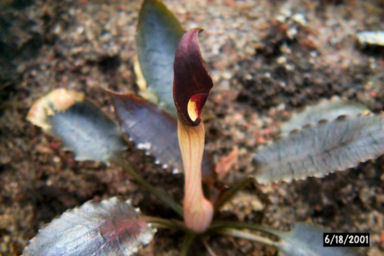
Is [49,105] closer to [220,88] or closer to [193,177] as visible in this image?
[193,177]

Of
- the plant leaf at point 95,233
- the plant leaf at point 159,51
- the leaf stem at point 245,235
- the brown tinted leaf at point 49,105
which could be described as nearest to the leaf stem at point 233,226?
the leaf stem at point 245,235

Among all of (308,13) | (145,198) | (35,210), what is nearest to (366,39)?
(308,13)

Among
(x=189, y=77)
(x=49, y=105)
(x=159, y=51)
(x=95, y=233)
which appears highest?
(x=189, y=77)

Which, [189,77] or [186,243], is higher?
[189,77]

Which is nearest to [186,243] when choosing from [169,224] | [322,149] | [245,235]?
[169,224]

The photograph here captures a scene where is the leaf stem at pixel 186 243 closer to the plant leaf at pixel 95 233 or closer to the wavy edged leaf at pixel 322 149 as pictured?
the plant leaf at pixel 95 233

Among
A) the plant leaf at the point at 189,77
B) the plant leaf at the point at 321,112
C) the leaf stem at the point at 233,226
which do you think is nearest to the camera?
the plant leaf at the point at 189,77

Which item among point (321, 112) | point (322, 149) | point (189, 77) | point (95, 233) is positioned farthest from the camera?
point (321, 112)
